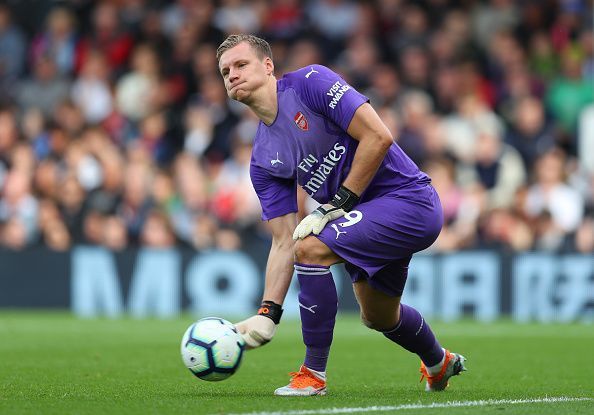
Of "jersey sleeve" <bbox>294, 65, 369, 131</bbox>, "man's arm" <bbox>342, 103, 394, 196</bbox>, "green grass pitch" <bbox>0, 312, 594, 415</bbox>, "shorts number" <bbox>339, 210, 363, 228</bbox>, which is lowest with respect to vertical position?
"green grass pitch" <bbox>0, 312, 594, 415</bbox>

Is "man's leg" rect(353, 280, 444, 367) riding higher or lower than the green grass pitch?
higher

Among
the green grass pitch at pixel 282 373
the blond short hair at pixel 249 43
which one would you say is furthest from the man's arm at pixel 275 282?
the blond short hair at pixel 249 43

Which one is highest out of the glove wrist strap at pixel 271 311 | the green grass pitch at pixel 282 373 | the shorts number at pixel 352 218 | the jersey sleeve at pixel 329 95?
the jersey sleeve at pixel 329 95

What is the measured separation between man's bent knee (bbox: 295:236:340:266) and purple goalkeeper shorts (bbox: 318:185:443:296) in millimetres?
36

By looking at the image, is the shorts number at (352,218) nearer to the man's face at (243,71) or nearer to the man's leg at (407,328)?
the man's leg at (407,328)

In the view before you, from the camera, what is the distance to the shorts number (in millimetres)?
6879

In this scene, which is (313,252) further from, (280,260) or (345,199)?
(280,260)

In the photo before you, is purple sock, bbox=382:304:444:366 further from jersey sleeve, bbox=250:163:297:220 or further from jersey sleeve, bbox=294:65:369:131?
jersey sleeve, bbox=294:65:369:131

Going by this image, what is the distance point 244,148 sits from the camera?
1722 centimetres

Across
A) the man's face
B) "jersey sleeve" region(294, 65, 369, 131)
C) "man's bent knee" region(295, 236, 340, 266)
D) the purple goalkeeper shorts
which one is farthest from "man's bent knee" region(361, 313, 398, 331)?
the man's face

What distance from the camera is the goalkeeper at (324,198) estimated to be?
687cm

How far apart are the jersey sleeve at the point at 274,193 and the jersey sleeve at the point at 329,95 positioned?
54 centimetres

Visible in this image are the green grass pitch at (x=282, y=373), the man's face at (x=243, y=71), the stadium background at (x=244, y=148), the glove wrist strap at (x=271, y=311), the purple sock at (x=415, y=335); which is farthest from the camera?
the stadium background at (x=244, y=148)

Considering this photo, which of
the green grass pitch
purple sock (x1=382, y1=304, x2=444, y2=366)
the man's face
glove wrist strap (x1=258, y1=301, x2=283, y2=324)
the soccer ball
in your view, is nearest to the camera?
the green grass pitch
